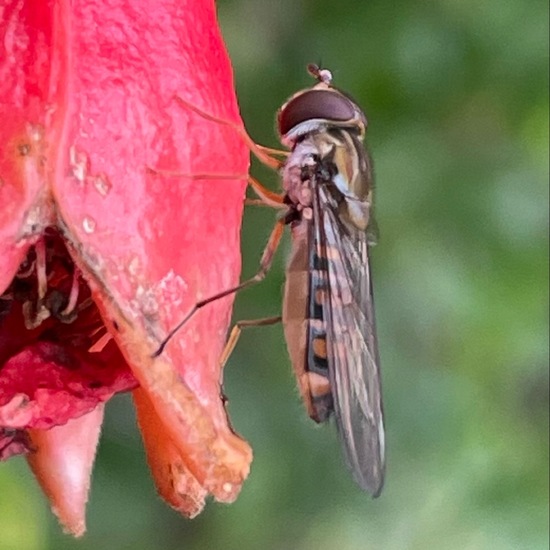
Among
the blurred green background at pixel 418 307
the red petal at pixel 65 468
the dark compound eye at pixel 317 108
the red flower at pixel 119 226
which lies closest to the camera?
the red flower at pixel 119 226

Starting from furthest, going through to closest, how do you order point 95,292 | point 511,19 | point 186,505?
point 511,19 → point 186,505 → point 95,292

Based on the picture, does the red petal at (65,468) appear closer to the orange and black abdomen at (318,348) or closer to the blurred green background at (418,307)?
the orange and black abdomen at (318,348)

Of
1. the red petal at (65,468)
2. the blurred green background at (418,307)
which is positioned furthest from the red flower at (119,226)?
the blurred green background at (418,307)

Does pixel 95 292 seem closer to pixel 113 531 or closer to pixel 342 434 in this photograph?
pixel 342 434

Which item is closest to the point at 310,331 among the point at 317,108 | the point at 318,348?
the point at 318,348

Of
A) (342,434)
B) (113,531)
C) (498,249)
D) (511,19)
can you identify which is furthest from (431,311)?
(342,434)

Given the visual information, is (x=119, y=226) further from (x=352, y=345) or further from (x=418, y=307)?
(x=418, y=307)
